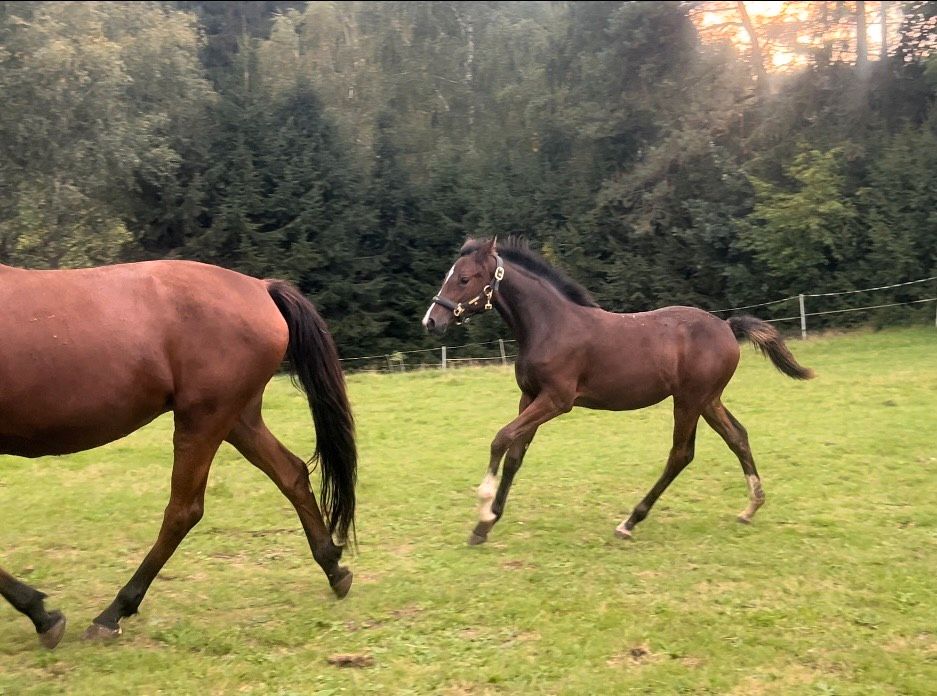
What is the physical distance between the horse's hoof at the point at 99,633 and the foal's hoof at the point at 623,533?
3546 mm

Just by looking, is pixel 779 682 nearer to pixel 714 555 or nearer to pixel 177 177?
pixel 714 555

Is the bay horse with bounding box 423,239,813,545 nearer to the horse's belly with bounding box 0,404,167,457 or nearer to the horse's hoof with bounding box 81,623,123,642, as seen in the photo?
the horse's belly with bounding box 0,404,167,457

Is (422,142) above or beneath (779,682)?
above

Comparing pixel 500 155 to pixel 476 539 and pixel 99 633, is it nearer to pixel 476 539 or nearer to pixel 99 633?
pixel 476 539

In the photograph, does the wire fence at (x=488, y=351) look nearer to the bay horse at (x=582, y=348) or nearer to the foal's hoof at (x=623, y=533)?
the bay horse at (x=582, y=348)

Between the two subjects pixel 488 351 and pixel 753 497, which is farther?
pixel 488 351

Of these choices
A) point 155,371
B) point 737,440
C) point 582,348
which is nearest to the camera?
point 155,371

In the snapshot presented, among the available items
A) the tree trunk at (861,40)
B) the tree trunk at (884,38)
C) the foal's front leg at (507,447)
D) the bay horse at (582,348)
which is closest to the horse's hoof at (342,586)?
the foal's front leg at (507,447)

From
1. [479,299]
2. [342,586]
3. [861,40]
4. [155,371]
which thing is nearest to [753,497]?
[479,299]

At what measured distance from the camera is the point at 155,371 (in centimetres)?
422

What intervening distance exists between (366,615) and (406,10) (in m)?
34.0

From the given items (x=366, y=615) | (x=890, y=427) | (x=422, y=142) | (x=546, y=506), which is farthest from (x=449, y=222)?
(x=366, y=615)

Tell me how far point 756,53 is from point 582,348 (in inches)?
894

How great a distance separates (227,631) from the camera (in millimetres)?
4230
